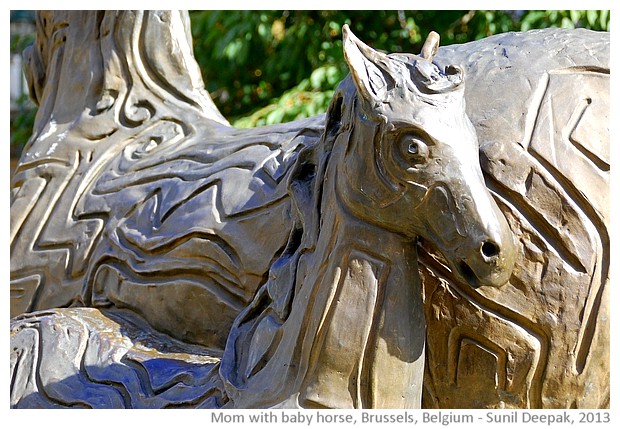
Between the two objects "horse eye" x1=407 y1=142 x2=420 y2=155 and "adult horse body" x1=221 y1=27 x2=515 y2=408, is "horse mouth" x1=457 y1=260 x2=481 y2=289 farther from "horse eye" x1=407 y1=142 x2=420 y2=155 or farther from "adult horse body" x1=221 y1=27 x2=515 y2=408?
"horse eye" x1=407 y1=142 x2=420 y2=155

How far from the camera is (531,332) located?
5.19ft

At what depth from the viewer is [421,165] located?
147 centimetres

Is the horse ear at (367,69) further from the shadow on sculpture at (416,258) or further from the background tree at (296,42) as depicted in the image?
the background tree at (296,42)

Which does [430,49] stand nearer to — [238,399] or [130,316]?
[238,399]

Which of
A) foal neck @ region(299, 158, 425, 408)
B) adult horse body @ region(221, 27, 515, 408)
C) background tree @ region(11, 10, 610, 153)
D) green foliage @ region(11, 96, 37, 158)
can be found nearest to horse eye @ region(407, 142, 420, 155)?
adult horse body @ region(221, 27, 515, 408)

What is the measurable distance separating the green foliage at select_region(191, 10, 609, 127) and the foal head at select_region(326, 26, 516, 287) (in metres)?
2.80

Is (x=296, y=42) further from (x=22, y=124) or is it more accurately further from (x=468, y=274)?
(x=468, y=274)

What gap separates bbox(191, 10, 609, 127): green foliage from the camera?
4527 mm

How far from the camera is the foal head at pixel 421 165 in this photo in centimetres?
146

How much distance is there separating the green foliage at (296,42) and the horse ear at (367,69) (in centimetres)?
280

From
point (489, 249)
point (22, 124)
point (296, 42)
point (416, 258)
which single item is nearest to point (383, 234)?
point (416, 258)

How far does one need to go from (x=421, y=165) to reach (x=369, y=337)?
0.91ft

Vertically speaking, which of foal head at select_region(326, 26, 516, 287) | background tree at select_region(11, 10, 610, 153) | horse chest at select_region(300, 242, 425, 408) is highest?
foal head at select_region(326, 26, 516, 287)

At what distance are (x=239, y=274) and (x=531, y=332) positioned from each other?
0.70m
